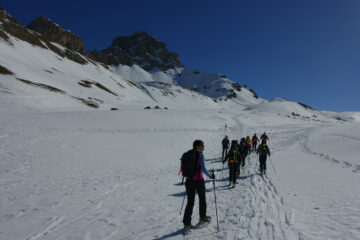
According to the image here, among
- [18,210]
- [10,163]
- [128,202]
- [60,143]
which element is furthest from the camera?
[60,143]

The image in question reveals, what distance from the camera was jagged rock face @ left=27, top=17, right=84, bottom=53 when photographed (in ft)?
474

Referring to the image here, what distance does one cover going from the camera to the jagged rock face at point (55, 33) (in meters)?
145

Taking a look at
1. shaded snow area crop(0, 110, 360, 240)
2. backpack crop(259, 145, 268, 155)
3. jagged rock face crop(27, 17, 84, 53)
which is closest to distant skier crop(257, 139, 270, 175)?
backpack crop(259, 145, 268, 155)

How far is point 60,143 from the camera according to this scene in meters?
16.0

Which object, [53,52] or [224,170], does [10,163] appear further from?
[53,52]

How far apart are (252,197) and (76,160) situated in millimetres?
11516

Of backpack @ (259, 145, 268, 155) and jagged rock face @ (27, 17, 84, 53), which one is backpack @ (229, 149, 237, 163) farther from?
jagged rock face @ (27, 17, 84, 53)

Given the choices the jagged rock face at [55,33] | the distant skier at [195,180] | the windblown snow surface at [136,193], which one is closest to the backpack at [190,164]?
the distant skier at [195,180]

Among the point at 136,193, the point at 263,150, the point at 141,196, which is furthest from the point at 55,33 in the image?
the point at 263,150

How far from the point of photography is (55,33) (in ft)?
483

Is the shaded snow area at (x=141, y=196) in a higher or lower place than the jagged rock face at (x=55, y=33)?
lower

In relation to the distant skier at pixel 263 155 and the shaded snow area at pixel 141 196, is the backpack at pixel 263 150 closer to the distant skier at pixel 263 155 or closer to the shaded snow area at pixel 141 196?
the distant skier at pixel 263 155

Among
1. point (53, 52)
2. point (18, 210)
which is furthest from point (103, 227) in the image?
point (53, 52)

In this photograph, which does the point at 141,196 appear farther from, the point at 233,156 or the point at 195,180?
the point at 233,156
